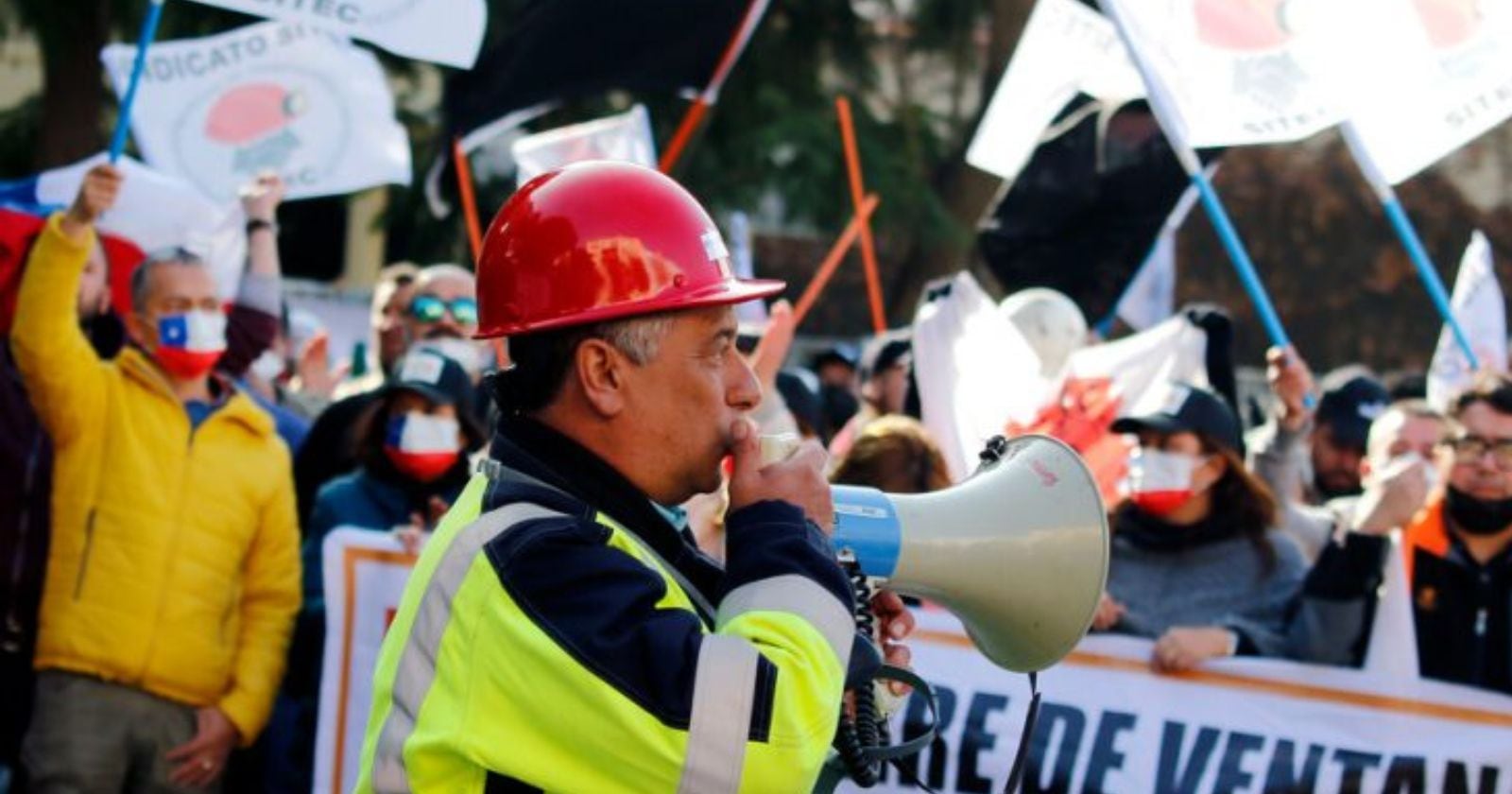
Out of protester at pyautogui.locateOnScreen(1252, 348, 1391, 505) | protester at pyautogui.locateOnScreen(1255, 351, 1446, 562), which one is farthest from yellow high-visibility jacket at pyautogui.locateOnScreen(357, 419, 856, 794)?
protester at pyautogui.locateOnScreen(1252, 348, 1391, 505)

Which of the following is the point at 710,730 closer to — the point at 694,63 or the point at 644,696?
the point at 644,696

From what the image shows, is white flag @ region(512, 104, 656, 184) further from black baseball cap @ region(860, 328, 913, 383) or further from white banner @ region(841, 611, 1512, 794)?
white banner @ region(841, 611, 1512, 794)

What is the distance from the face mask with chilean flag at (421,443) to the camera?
→ 6.20 m

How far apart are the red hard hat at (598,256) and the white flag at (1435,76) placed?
3.73 m

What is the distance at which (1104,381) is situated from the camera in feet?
23.5

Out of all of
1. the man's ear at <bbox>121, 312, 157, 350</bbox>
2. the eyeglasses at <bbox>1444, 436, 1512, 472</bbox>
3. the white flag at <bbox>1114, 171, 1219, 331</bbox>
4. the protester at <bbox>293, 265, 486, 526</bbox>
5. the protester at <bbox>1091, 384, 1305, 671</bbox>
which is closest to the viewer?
the eyeglasses at <bbox>1444, 436, 1512, 472</bbox>

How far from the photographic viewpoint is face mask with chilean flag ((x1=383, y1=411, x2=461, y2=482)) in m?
6.20

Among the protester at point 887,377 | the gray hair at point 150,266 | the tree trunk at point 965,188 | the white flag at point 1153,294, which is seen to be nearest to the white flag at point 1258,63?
the protester at point 887,377

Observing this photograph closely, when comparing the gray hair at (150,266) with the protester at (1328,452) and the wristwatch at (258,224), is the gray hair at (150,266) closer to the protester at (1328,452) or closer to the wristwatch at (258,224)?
the wristwatch at (258,224)

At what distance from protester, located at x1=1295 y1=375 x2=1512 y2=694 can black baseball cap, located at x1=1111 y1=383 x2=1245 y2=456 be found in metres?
Answer: 0.62

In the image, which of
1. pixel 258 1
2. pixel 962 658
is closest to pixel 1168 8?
pixel 962 658

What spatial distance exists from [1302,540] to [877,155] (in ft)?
38.8

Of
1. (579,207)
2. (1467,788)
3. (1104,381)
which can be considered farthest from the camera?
(1104,381)

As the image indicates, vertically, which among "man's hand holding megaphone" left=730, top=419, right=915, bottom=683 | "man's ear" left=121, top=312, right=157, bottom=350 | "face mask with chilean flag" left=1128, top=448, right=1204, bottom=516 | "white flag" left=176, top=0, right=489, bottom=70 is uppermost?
"white flag" left=176, top=0, right=489, bottom=70
